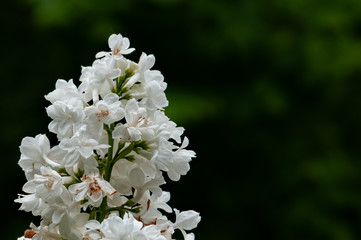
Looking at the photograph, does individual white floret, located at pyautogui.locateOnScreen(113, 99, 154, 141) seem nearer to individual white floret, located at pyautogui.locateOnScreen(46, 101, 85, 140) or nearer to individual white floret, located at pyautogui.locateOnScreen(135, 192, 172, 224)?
individual white floret, located at pyautogui.locateOnScreen(46, 101, 85, 140)

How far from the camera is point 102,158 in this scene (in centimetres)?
257

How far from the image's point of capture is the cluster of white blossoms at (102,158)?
2.41 metres

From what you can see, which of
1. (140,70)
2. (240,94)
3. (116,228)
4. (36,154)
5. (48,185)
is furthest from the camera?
(240,94)

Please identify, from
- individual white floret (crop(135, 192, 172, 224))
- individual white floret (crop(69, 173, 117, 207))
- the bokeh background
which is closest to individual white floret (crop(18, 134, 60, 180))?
individual white floret (crop(69, 173, 117, 207))

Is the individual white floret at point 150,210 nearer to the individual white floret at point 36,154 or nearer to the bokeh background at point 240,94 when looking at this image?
the individual white floret at point 36,154

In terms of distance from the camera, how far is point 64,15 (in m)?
8.97

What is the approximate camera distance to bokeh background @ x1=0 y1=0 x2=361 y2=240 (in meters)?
10.0

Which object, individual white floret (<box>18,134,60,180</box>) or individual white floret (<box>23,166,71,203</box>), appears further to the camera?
individual white floret (<box>18,134,60,180</box>)

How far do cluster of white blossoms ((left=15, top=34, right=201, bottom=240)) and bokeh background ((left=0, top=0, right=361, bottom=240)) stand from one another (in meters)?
6.81

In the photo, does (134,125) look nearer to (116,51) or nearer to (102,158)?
(102,158)

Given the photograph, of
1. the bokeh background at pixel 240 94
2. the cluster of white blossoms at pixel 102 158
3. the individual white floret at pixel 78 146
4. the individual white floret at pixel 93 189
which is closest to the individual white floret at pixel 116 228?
the cluster of white blossoms at pixel 102 158

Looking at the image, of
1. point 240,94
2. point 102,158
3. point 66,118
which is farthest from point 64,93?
point 240,94

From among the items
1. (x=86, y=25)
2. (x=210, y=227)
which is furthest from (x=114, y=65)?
(x=210, y=227)

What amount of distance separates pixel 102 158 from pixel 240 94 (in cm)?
768
